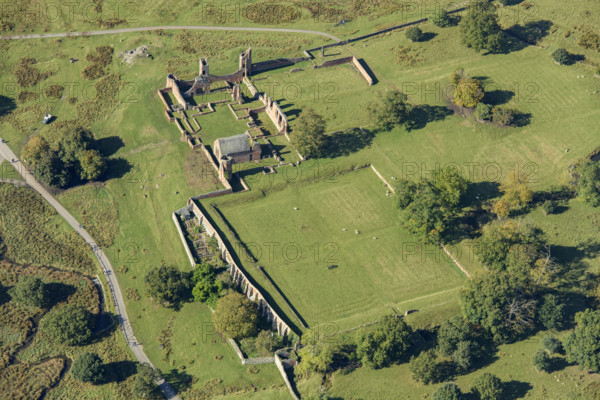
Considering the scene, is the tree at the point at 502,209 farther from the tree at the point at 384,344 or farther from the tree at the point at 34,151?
the tree at the point at 34,151

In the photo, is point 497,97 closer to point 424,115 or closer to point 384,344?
point 424,115


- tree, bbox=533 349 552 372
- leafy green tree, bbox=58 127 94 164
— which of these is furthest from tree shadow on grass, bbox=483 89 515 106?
leafy green tree, bbox=58 127 94 164

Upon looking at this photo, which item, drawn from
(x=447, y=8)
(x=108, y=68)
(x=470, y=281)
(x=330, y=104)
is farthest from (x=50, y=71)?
(x=470, y=281)

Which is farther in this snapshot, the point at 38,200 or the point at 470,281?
the point at 38,200

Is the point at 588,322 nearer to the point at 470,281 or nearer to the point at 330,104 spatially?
the point at 470,281

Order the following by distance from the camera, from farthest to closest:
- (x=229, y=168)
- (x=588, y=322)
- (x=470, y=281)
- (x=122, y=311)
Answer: (x=229, y=168) → (x=122, y=311) → (x=470, y=281) → (x=588, y=322)

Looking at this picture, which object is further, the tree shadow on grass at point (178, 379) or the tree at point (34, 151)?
A: the tree at point (34, 151)

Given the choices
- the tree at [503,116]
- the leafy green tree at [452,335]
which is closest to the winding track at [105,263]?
the leafy green tree at [452,335]
